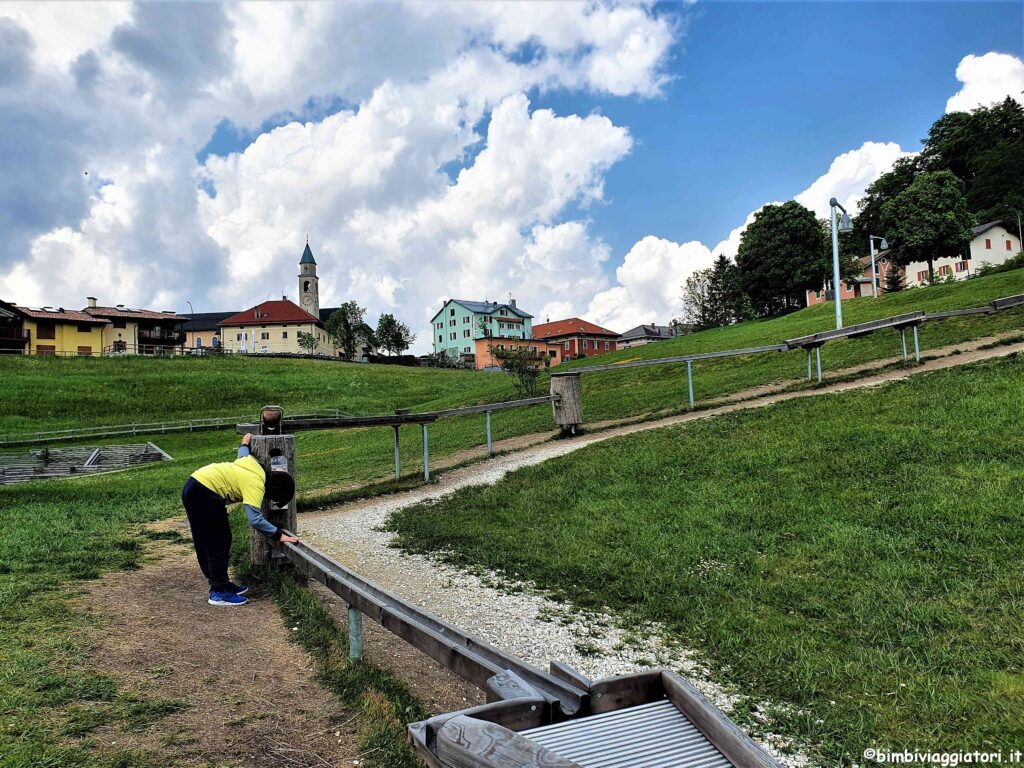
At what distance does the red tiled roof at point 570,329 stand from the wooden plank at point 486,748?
9350cm

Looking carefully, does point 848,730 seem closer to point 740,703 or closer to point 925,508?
point 740,703

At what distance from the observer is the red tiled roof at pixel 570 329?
96312 millimetres

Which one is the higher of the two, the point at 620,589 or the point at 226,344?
the point at 226,344

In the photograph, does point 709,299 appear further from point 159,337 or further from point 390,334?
point 159,337

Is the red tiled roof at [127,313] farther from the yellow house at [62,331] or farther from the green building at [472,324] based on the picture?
the green building at [472,324]

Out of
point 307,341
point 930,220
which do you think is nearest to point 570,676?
point 930,220

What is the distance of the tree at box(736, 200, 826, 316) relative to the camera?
58750 millimetres

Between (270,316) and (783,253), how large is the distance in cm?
6770

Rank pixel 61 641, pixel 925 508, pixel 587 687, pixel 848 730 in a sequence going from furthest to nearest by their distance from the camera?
pixel 925 508 → pixel 61 641 → pixel 848 730 → pixel 587 687

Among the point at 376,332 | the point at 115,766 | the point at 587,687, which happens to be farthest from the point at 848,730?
the point at 376,332

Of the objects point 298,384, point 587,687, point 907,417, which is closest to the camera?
point 587,687

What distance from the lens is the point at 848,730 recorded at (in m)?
3.16

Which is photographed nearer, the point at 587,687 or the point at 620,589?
the point at 587,687

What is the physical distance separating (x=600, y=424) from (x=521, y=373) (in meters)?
6.48
